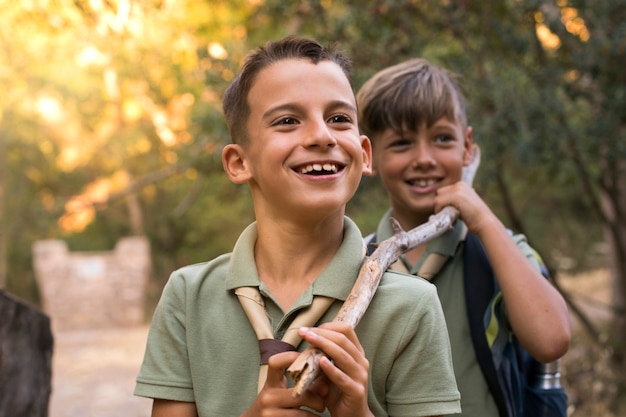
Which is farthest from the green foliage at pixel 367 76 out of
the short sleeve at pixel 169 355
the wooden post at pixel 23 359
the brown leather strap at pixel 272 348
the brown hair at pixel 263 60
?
the brown leather strap at pixel 272 348

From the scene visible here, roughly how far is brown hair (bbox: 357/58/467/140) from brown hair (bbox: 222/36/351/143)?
23.0 inches

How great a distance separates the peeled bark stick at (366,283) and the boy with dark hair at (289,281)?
52 mm

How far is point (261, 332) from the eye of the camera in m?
1.53

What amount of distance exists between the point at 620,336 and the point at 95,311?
11.1 metres

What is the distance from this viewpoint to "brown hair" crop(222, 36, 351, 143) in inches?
67.1

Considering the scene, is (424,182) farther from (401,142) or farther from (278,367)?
(278,367)

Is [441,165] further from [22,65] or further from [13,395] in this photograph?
[22,65]

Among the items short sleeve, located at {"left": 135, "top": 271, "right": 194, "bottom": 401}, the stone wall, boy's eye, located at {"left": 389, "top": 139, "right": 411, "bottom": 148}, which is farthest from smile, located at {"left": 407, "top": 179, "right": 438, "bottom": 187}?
the stone wall

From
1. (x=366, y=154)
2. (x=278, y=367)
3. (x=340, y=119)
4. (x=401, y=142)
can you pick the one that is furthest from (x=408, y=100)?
(x=278, y=367)

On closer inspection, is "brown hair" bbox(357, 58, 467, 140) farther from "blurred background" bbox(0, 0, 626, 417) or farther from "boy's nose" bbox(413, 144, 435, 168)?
"blurred background" bbox(0, 0, 626, 417)

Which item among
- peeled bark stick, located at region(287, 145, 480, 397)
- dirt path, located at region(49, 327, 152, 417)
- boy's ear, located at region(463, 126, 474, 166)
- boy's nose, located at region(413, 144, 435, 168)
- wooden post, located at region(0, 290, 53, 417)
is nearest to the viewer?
peeled bark stick, located at region(287, 145, 480, 397)

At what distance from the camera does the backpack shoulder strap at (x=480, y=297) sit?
79.9 inches

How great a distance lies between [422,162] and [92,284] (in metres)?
13.7

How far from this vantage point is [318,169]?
1615 mm
